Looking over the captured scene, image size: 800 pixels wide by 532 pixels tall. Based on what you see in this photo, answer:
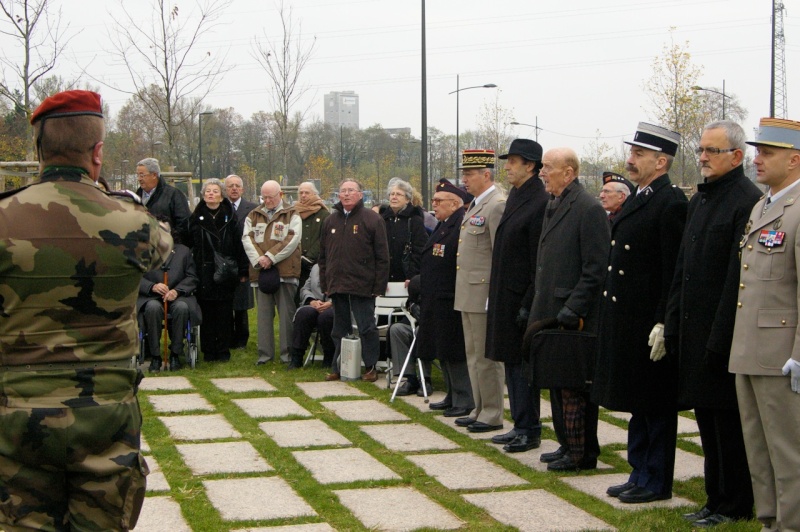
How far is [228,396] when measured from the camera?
8.90 meters

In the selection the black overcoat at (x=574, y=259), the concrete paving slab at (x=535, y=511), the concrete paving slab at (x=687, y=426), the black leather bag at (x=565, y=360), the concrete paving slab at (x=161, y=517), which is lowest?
the concrete paving slab at (x=687, y=426)

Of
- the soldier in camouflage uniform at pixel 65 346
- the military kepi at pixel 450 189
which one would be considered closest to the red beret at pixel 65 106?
the soldier in camouflage uniform at pixel 65 346

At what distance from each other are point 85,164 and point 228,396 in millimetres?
5960

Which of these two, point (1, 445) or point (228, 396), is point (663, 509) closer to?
point (1, 445)

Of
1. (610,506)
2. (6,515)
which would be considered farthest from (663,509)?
(6,515)

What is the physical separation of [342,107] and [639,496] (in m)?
117

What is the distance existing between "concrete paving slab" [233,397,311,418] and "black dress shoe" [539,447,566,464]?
2.36 meters

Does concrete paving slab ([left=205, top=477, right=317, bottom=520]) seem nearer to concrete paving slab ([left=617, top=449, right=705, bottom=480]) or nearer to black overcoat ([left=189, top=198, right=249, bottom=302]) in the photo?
concrete paving slab ([left=617, top=449, right=705, bottom=480])

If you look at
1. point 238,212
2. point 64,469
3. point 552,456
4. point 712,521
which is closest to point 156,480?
point 552,456

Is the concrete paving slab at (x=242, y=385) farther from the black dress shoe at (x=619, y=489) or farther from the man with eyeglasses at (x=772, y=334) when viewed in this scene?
the man with eyeglasses at (x=772, y=334)

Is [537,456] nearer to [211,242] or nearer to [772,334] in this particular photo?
[772,334]

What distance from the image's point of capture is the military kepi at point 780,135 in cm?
455

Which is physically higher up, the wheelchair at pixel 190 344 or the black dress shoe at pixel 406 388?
the wheelchair at pixel 190 344

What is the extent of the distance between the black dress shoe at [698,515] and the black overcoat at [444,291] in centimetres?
322
